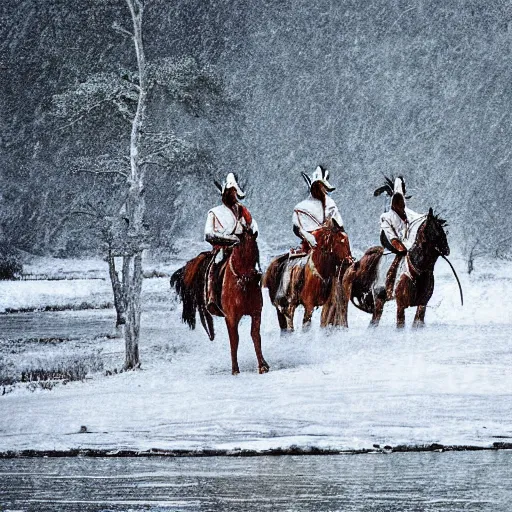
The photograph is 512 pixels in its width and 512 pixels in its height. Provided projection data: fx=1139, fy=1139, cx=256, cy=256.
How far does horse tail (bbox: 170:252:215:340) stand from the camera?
23.4 ft

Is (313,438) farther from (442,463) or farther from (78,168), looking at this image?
(78,168)

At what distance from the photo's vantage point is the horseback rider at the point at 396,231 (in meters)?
7.55

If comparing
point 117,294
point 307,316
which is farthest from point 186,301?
point 307,316

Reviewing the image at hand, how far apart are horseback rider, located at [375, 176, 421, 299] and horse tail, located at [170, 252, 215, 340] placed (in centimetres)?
126

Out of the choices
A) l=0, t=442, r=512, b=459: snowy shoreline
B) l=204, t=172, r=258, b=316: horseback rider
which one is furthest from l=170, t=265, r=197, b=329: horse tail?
l=0, t=442, r=512, b=459: snowy shoreline

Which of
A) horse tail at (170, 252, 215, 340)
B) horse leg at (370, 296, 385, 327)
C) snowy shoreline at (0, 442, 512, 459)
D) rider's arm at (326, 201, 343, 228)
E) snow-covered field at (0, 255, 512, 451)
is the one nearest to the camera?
snowy shoreline at (0, 442, 512, 459)

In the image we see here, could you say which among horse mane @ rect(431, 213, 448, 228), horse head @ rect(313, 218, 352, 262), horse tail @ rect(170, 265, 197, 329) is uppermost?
horse mane @ rect(431, 213, 448, 228)

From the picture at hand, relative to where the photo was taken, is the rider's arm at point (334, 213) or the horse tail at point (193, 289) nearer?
the horse tail at point (193, 289)

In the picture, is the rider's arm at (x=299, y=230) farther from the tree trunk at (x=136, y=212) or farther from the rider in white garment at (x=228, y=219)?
the tree trunk at (x=136, y=212)

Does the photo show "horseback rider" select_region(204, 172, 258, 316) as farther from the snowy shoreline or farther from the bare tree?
the snowy shoreline

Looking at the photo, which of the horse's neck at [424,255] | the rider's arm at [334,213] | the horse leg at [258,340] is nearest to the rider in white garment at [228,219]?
the horse leg at [258,340]

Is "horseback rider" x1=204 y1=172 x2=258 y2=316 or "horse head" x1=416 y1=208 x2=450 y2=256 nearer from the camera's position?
"horseback rider" x1=204 y1=172 x2=258 y2=316

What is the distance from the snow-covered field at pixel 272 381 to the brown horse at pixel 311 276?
0.36 ft

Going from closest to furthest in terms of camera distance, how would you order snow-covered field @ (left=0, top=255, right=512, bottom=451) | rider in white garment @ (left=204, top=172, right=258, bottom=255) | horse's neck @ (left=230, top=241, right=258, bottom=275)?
snow-covered field @ (left=0, top=255, right=512, bottom=451)
horse's neck @ (left=230, top=241, right=258, bottom=275)
rider in white garment @ (left=204, top=172, right=258, bottom=255)
